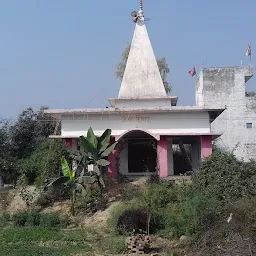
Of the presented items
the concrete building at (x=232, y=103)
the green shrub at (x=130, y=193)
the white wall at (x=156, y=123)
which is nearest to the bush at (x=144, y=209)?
the green shrub at (x=130, y=193)

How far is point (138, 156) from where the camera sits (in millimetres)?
20016

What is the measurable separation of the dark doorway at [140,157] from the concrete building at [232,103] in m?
11.4

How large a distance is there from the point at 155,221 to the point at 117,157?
6295mm

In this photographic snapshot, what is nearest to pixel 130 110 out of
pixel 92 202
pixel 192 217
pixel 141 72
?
pixel 141 72

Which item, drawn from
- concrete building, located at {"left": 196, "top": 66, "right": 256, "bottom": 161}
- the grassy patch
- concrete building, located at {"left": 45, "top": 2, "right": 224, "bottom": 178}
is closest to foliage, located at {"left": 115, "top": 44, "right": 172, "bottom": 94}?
concrete building, located at {"left": 196, "top": 66, "right": 256, "bottom": 161}

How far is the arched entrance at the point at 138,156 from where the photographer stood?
19.7m

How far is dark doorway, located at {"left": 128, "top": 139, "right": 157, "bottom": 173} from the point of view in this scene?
1995 cm

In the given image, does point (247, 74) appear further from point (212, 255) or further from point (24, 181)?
Result: point (212, 255)

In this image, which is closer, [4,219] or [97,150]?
[4,219]

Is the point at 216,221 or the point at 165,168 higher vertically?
the point at 165,168

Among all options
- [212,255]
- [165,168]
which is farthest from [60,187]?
[212,255]

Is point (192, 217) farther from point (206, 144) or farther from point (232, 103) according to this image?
point (232, 103)

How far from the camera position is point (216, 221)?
10102mm

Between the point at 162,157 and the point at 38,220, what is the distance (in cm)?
649
